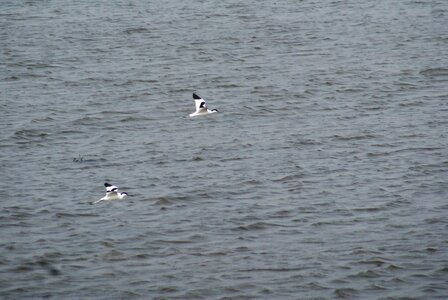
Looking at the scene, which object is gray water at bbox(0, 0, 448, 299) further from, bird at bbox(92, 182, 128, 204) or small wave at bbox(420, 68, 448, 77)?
small wave at bbox(420, 68, 448, 77)

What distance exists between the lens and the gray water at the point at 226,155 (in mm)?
17891

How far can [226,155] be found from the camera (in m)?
24.4

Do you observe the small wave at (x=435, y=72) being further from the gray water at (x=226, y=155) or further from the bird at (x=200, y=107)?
the bird at (x=200, y=107)

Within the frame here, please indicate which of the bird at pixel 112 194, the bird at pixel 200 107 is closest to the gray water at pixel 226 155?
the bird at pixel 112 194

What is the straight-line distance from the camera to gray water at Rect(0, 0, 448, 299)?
17.9 m

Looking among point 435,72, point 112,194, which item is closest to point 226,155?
point 112,194

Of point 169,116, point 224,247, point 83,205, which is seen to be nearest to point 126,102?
point 169,116

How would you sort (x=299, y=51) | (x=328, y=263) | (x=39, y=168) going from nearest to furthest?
(x=328, y=263) < (x=39, y=168) < (x=299, y=51)

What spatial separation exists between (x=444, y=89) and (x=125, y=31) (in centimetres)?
1324

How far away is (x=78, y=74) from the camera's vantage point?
32.4 m

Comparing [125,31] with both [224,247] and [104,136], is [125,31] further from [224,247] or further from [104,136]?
[224,247]

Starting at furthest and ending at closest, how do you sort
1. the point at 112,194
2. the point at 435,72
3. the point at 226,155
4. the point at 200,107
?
the point at 435,72
the point at 200,107
the point at 226,155
the point at 112,194

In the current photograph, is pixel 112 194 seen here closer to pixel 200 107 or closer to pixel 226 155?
pixel 226 155

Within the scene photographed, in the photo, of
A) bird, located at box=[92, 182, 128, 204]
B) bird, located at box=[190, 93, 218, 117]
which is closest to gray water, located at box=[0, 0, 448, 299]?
bird, located at box=[92, 182, 128, 204]
